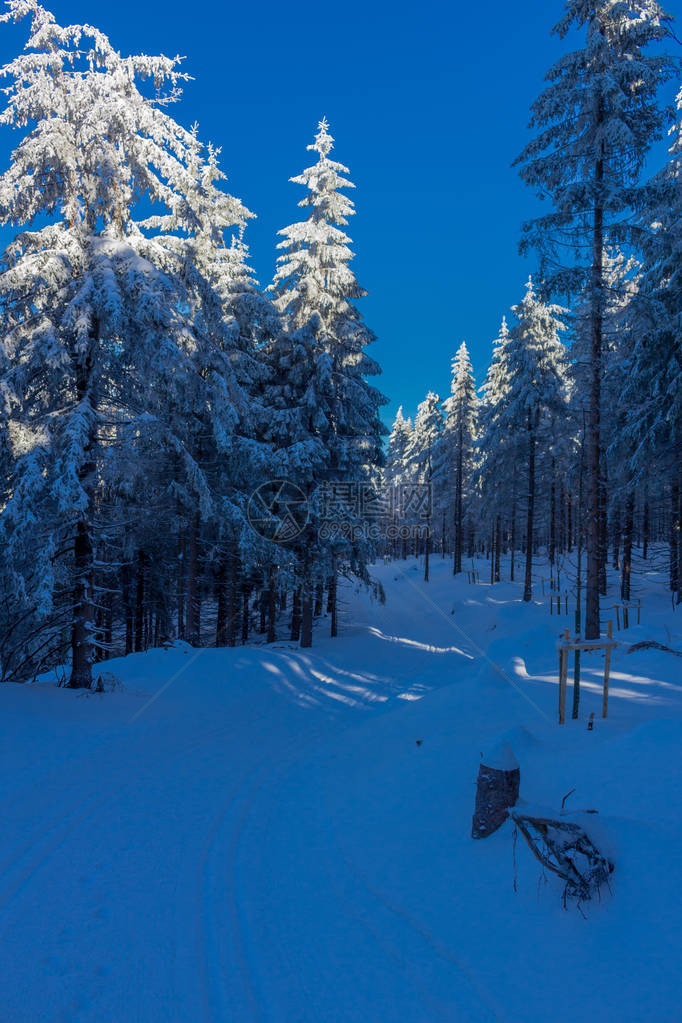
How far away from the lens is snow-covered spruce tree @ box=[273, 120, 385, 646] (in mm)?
18000

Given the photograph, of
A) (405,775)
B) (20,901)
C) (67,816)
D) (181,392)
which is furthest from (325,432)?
(20,901)

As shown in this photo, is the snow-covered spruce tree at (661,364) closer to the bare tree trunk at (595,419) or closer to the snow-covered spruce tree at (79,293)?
the bare tree trunk at (595,419)

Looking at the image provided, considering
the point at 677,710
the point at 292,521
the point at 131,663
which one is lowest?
the point at 131,663

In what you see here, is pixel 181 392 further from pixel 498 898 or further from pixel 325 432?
pixel 498 898

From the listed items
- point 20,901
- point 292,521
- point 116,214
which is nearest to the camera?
point 20,901

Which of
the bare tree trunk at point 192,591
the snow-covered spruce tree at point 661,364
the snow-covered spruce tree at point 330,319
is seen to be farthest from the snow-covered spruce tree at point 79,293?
the snow-covered spruce tree at point 661,364

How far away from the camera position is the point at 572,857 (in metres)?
4.09

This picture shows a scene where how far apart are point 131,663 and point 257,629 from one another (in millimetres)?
16051

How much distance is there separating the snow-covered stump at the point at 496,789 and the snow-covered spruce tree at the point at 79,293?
7783 millimetres

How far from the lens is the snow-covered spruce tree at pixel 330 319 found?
709 inches

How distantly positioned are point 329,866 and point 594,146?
15341 millimetres

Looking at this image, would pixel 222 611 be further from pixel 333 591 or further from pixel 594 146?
pixel 594 146

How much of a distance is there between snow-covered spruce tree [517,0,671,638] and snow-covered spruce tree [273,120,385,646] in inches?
277

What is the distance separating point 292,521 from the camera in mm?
18078
